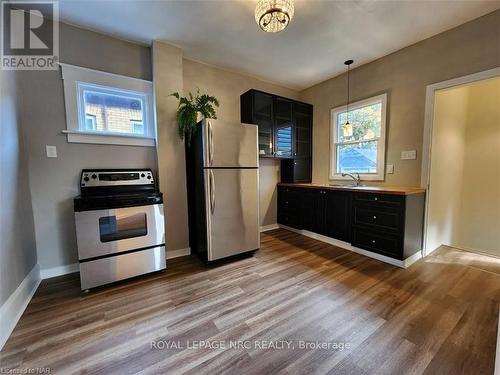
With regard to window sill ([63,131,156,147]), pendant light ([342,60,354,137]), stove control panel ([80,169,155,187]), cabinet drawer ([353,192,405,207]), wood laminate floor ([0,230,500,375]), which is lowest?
wood laminate floor ([0,230,500,375])

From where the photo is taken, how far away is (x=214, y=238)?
242 cm

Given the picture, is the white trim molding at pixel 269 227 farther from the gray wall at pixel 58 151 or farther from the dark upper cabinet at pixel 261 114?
the gray wall at pixel 58 151

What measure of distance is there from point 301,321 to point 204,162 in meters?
1.79

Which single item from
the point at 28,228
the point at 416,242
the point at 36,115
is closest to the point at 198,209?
the point at 28,228

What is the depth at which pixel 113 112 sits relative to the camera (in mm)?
2492

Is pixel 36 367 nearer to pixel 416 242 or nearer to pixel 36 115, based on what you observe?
pixel 36 115

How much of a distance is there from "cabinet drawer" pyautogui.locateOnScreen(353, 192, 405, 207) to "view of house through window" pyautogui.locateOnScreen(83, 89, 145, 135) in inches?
118

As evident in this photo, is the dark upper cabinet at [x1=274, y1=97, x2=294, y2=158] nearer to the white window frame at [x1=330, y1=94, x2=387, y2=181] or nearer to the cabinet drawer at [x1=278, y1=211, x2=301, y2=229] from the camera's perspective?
the white window frame at [x1=330, y1=94, x2=387, y2=181]

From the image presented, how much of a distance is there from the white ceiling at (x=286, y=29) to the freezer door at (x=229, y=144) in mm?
1064

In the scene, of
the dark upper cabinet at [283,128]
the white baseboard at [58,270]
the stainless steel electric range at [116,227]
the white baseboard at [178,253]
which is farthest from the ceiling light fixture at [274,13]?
the white baseboard at [58,270]

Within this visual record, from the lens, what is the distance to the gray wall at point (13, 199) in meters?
1.54

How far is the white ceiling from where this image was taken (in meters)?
1.96

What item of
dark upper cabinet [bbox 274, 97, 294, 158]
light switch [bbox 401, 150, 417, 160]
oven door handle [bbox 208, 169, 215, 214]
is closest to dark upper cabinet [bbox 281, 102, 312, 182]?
dark upper cabinet [bbox 274, 97, 294, 158]

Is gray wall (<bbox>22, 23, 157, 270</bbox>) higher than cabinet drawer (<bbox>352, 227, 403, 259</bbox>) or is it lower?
higher
